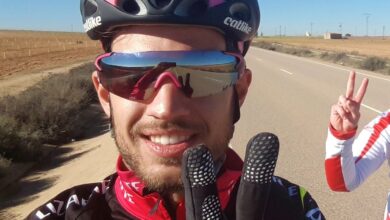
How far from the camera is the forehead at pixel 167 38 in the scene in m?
1.51

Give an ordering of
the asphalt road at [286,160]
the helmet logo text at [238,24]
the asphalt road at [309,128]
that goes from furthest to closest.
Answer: the asphalt road at [286,160], the asphalt road at [309,128], the helmet logo text at [238,24]

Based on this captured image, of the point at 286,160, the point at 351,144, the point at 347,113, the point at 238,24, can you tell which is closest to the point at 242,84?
the point at 238,24

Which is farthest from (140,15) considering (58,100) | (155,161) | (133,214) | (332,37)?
(332,37)

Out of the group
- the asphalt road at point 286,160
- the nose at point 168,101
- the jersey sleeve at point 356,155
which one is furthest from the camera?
the asphalt road at point 286,160

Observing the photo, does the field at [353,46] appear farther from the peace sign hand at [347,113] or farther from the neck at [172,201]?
the neck at [172,201]

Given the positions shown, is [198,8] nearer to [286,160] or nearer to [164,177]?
[164,177]

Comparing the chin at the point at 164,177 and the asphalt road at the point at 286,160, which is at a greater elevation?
the chin at the point at 164,177

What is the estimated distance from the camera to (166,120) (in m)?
1.41

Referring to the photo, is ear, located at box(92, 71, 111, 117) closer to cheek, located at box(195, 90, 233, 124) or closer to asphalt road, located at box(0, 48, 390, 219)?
cheek, located at box(195, 90, 233, 124)

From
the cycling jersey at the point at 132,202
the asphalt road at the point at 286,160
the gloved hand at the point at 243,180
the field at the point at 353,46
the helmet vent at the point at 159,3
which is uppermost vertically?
the helmet vent at the point at 159,3

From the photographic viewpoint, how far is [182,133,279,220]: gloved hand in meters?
1.15

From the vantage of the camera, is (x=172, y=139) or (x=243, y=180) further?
(x=172, y=139)

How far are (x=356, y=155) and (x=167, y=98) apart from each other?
67.3 inches

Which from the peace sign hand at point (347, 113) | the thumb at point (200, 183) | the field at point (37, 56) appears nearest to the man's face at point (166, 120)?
the thumb at point (200, 183)
